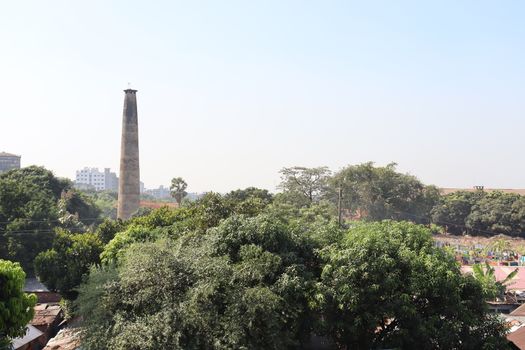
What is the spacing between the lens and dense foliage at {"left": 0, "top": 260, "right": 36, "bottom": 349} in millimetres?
11727

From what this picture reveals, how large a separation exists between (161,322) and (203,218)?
7363 millimetres

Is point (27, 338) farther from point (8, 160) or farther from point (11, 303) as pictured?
point (8, 160)

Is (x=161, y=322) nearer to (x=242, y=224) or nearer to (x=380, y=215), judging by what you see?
(x=242, y=224)

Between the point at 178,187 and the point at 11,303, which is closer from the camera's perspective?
the point at 11,303

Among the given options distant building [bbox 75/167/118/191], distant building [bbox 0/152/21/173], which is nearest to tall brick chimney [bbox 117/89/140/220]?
distant building [bbox 0/152/21/173]

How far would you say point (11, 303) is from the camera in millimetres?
11883

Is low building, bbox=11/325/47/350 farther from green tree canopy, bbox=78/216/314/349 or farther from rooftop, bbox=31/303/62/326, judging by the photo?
green tree canopy, bbox=78/216/314/349

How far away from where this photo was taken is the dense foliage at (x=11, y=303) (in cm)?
1173

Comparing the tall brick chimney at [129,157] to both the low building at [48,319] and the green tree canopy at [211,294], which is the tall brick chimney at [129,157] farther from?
the green tree canopy at [211,294]

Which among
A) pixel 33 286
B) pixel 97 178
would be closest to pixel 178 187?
pixel 33 286

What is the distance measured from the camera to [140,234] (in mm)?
20000

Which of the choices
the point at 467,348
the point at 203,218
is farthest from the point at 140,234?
the point at 467,348

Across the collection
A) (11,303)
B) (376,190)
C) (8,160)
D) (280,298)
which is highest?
(8,160)

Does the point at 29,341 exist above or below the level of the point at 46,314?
above
